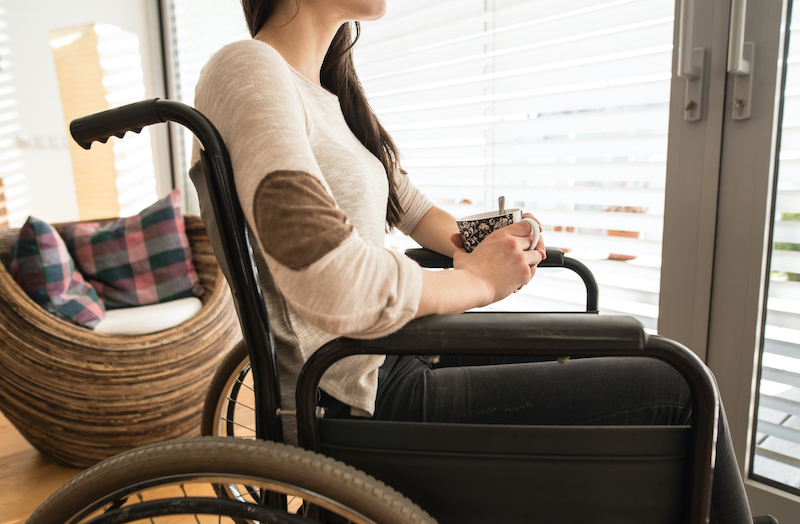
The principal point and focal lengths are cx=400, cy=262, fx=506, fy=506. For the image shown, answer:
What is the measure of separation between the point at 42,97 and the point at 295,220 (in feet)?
9.21

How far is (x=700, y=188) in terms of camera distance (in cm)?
118

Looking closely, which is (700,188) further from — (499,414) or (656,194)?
(499,414)

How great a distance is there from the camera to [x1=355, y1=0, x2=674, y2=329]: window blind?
4.32 ft

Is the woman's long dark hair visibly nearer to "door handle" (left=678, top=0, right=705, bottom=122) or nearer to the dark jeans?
the dark jeans

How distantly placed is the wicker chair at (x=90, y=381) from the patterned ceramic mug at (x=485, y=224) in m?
1.15

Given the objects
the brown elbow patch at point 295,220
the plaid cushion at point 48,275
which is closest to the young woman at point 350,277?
the brown elbow patch at point 295,220

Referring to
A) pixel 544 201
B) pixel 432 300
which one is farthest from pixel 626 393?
pixel 544 201

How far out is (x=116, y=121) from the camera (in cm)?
55

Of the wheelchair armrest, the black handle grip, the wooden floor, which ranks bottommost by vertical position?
the wooden floor

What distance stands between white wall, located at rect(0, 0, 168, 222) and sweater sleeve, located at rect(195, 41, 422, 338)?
263 centimetres

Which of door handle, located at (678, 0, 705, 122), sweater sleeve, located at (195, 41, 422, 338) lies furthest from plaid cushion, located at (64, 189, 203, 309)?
door handle, located at (678, 0, 705, 122)

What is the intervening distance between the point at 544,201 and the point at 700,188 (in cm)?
45

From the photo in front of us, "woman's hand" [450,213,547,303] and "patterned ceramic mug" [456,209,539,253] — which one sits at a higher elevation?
"patterned ceramic mug" [456,209,539,253]

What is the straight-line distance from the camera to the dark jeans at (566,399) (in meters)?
0.57
